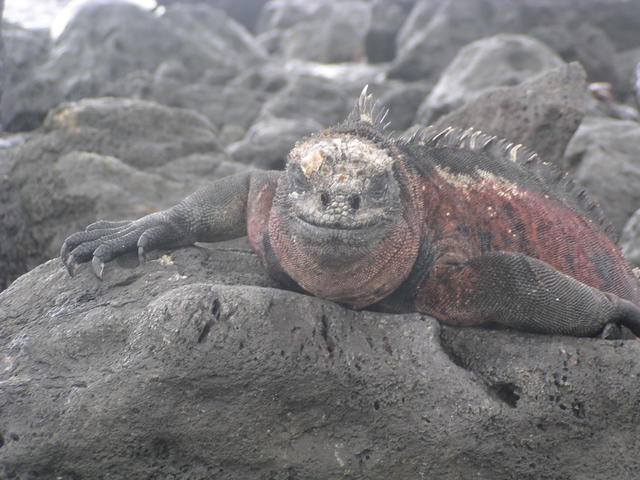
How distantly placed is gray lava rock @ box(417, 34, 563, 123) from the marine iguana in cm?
481

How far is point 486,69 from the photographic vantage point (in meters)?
8.15

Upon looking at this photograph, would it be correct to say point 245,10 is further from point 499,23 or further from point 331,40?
point 499,23

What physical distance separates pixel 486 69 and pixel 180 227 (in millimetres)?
6373

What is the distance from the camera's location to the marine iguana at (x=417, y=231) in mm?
2156

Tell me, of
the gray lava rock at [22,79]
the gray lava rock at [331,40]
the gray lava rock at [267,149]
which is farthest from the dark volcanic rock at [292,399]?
the gray lava rock at [331,40]

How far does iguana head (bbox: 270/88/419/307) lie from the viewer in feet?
6.84

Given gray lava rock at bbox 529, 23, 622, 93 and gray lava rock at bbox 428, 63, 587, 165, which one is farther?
gray lava rock at bbox 529, 23, 622, 93

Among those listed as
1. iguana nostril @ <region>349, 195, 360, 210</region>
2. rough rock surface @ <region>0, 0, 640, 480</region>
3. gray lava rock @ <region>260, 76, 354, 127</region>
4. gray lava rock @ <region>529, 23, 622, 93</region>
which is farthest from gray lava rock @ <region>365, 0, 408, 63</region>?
iguana nostril @ <region>349, 195, 360, 210</region>

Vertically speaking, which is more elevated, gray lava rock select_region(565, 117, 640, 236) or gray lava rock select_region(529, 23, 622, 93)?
gray lava rock select_region(565, 117, 640, 236)

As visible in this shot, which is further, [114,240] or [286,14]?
[286,14]

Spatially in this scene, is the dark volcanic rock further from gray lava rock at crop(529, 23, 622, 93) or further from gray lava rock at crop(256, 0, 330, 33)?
gray lava rock at crop(256, 0, 330, 33)

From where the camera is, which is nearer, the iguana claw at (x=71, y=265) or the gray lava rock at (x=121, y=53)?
the iguana claw at (x=71, y=265)

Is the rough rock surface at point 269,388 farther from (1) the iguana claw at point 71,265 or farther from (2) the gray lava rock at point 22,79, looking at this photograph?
(2) the gray lava rock at point 22,79

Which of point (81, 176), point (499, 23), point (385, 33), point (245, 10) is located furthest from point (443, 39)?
point (245, 10)
